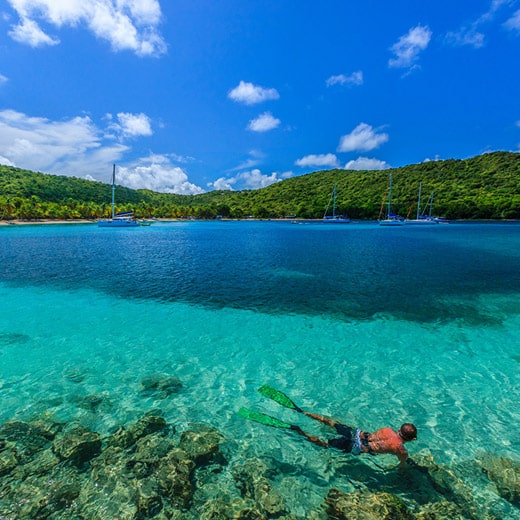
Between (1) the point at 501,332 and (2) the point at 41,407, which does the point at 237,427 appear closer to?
(2) the point at 41,407

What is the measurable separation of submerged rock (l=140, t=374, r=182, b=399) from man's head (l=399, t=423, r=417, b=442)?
625cm

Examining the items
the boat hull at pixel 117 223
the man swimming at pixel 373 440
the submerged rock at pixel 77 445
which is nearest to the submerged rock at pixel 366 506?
the man swimming at pixel 373 440

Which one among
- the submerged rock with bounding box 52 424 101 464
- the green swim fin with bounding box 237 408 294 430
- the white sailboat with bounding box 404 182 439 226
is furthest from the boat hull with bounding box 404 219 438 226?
the submerged rock with bounding box 52 424 101 464

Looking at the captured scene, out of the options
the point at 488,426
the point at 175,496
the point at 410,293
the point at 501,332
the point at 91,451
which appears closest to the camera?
the point at 175,496

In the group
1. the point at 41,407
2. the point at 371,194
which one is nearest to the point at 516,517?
the point at 41,407

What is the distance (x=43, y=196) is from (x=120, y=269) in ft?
508

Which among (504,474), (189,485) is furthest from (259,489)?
(504,474)

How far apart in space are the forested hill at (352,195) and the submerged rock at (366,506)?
139100mm

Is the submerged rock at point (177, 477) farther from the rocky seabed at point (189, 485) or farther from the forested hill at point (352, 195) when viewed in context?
the forested hill at point (352, 195)

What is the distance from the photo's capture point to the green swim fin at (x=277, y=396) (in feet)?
26.9

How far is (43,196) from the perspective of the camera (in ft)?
480

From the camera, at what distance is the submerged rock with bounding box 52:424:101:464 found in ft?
20.6

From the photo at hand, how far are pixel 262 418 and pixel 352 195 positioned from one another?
174m

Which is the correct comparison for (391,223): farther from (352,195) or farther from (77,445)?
(77,445)
